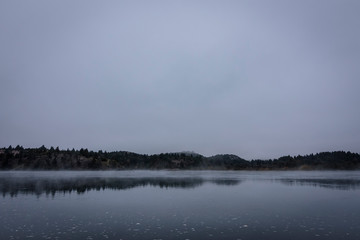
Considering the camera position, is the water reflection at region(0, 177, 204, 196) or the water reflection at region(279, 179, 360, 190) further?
the water reflection at region(279, 179, 360, 190)

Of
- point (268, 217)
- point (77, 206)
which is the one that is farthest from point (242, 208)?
point (77, 206)

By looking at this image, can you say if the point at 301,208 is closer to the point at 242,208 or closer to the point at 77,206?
the point at 242,208

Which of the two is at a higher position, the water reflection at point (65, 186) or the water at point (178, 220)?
the water at point (178, 220)

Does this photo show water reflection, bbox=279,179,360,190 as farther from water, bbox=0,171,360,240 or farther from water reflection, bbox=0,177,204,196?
water, bbox=0,171,360,240

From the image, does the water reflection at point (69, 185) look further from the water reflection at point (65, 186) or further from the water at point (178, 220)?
the water at point (178, 220)

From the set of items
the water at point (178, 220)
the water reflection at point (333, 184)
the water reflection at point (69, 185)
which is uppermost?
the water reflection at point (333, 184)

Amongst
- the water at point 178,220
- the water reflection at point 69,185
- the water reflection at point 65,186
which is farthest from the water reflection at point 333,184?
the water at point 178,220

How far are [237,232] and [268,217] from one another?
24.2 feet

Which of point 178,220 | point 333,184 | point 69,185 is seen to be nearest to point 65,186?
point 69,185

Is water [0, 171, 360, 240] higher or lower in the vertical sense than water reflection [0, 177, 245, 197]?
higher

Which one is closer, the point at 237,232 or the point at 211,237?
the point at 211,237

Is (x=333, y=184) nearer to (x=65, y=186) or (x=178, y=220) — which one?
(x=178, y=220)

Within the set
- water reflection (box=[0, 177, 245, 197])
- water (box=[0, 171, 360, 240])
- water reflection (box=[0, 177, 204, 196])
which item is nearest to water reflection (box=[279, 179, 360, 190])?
water reflection (box=[0, 177, 245, 197])

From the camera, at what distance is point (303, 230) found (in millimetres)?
23656
